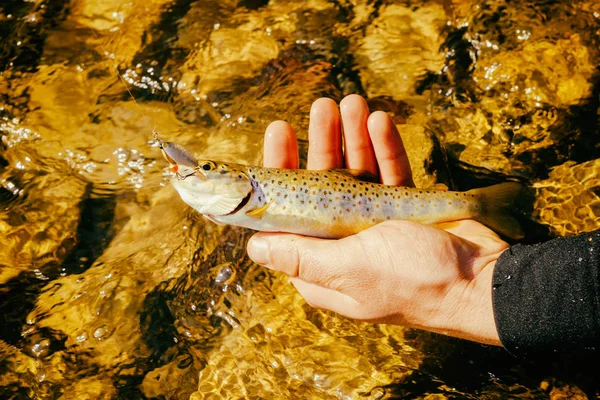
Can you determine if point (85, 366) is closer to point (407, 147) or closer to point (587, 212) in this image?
point (407, 147)

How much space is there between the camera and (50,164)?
5855 millimetres

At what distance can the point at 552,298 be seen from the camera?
115 inches

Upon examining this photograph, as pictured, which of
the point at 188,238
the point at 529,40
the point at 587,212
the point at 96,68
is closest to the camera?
the point at 587,212

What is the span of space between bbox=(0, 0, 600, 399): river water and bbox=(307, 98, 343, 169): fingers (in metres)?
0.86

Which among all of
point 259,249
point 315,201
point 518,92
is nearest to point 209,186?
point 259,249

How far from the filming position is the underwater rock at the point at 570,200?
4477mm

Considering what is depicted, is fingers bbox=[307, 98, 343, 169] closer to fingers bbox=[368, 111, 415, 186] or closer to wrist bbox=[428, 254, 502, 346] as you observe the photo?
fingers bbox=[368, 111, 415, 186]

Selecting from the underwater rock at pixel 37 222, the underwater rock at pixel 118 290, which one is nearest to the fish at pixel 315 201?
the underwater rock at pixel 118 290

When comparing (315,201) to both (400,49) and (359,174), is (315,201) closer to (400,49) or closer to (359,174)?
(359,174)

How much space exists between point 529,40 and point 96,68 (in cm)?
599

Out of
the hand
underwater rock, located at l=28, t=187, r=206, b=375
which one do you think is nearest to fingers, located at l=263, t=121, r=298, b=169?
the hand

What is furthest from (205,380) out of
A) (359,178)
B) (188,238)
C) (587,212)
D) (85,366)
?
(587,212)

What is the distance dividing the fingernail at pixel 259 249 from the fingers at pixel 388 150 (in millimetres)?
1613

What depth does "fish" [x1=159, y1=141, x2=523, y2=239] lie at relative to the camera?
12.6ft
